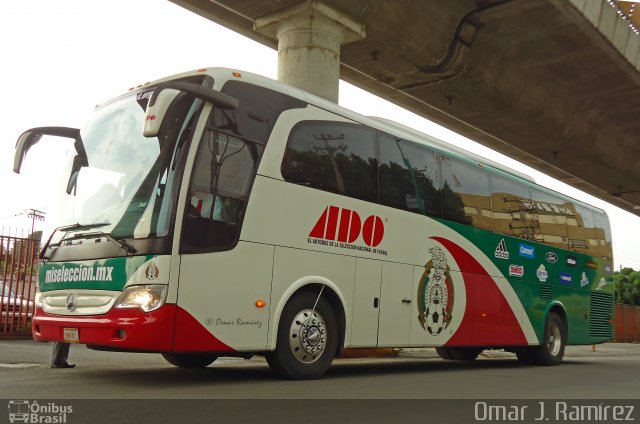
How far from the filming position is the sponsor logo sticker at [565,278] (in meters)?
13.4

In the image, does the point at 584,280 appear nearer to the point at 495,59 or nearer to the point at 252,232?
the point at 495,59

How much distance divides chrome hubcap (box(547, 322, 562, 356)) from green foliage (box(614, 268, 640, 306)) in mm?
71512

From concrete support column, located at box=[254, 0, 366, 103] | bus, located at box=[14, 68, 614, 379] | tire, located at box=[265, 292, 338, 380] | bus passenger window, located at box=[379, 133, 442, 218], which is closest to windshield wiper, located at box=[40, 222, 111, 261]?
bus, located at box=[14, 68, 614, 379]

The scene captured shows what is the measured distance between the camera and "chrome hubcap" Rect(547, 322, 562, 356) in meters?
13.1

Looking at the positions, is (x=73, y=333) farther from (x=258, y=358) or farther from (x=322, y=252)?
(x=258, y=358)

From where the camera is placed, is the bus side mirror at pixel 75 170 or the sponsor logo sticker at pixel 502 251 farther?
the sponsor logo sticker at pixel 502 251

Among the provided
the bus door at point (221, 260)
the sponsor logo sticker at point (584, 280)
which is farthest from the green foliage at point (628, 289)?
the bus door at point (221, 260)

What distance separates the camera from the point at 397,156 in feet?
30.9

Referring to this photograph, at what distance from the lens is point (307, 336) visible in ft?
24.7

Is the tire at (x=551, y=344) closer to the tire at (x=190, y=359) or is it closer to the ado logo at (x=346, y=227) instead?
the ado logo at (x=346, y=227)

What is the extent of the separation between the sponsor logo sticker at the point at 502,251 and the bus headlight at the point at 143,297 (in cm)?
698

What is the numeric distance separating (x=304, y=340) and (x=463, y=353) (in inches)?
275

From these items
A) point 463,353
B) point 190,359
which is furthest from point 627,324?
point 190,359
